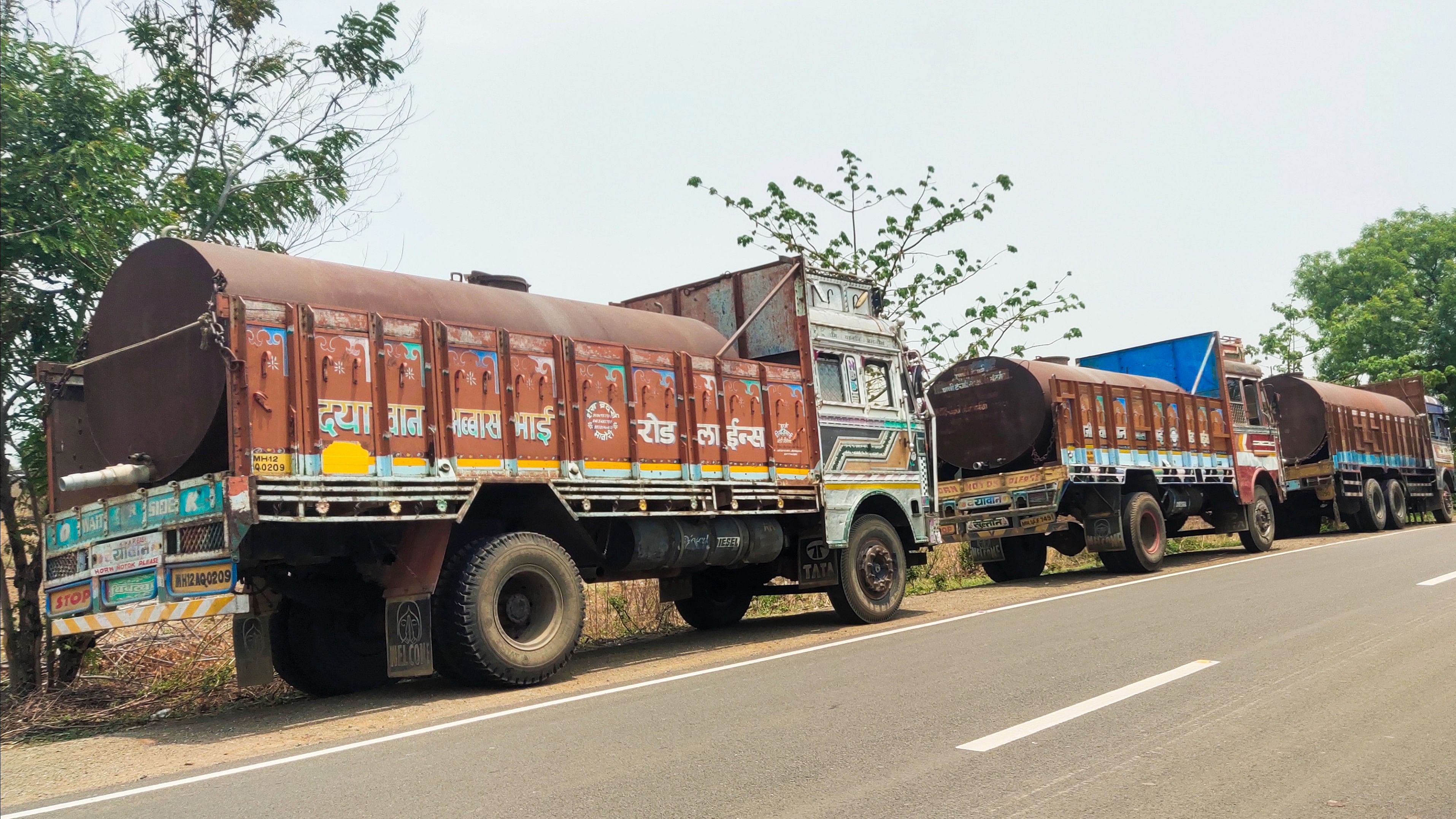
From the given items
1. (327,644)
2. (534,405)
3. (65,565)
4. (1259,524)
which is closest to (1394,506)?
(1259,524)

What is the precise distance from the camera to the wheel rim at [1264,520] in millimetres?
19562

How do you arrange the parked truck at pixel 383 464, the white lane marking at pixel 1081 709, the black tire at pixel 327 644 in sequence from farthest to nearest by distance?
the black tire at pixel 327 644 < the parked truck at pixel 383 464 < the white lane marking at pixel 1081 709

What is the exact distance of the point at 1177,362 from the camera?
20.2m

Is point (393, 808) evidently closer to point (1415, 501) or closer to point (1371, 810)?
point (1371, 810)

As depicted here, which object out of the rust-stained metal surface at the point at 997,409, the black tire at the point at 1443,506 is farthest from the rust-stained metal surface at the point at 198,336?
the black tire at the point at 1443,506

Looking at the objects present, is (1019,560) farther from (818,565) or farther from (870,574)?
(818,565)

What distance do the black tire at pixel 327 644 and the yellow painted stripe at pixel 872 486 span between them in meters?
4.51

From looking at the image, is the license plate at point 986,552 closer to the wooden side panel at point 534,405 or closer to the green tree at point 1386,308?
the wooden side panel at point 534,405

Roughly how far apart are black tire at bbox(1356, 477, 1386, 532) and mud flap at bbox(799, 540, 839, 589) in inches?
751

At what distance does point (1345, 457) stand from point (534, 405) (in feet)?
72.5

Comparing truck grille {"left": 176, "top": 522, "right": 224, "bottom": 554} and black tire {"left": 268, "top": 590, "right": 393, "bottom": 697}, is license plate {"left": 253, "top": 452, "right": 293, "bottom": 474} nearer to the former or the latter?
truck grille {"left": 176, "top": 522, "right": 224, "bottom": 554}

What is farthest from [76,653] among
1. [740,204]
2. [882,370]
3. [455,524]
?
[740,204]

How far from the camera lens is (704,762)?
534 centimetres

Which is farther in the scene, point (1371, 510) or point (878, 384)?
point (1371, 510)
